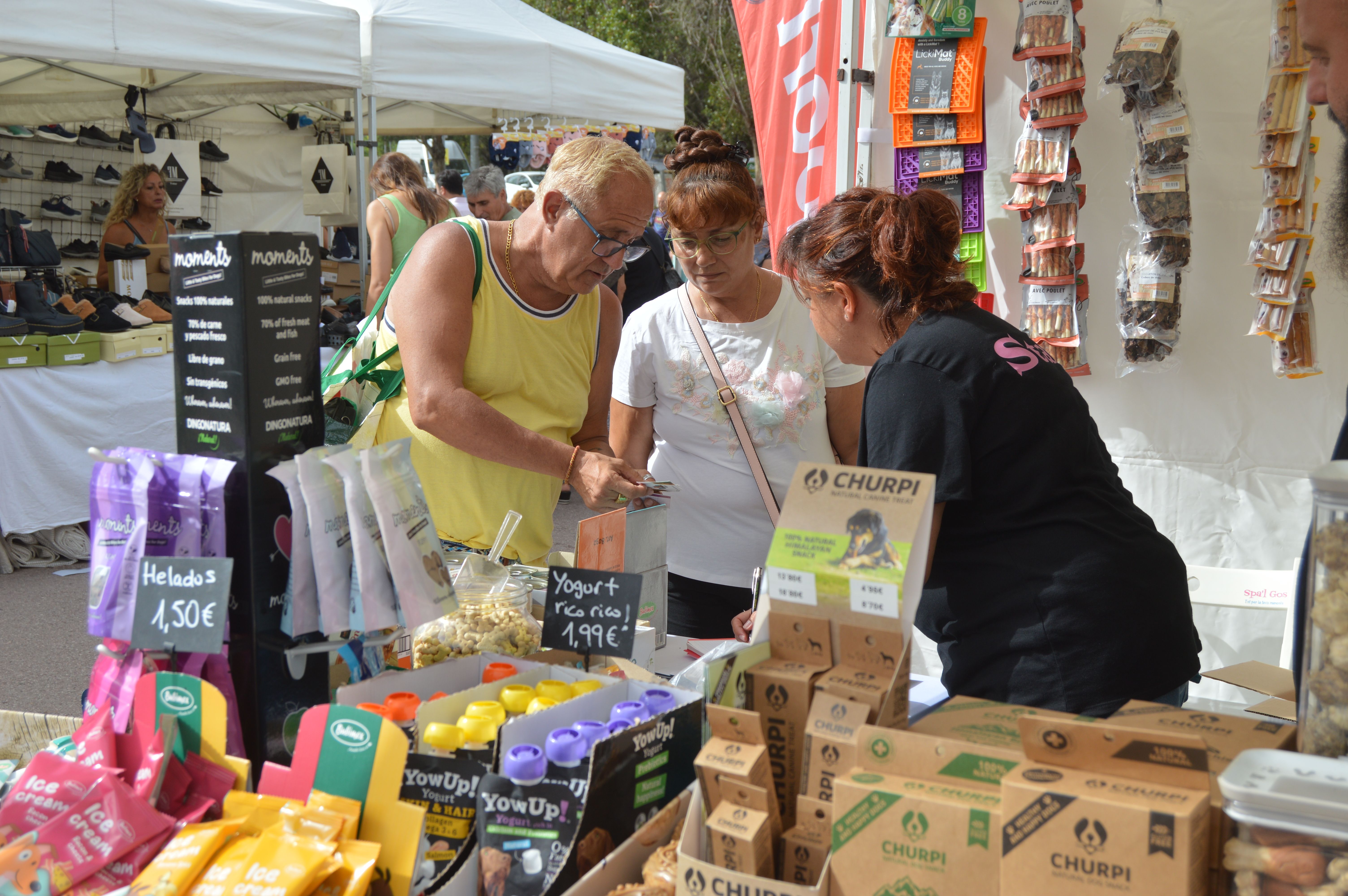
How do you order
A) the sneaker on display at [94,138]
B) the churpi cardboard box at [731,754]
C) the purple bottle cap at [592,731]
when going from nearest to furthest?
the churpi cardboard box at [731,754] → the purple bottle cap at [592,731] → the sneaker on display at [94,138]

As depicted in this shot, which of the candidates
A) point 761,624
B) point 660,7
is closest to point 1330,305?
point 761,624

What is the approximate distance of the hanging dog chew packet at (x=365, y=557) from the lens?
1.24m

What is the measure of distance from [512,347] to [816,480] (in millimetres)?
1126

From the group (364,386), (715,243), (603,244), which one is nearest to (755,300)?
(715,243)

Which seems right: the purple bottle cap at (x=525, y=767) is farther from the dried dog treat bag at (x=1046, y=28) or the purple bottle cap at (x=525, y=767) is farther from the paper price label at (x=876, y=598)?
the dried dog treat bag at (x=1046, y=28)

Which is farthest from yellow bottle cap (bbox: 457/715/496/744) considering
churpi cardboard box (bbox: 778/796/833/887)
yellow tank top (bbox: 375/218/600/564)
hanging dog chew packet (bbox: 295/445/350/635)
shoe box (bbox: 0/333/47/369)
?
shoe box (bbox: 0/333/47/369)

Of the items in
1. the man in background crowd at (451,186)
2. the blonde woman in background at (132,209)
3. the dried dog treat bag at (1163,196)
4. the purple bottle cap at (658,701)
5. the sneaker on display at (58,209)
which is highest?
the man in background crowd at (451,186)

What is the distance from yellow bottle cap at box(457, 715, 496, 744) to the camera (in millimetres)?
1120

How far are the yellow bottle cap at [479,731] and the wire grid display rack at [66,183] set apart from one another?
7.87m

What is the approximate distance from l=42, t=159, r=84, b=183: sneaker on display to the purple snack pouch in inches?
314

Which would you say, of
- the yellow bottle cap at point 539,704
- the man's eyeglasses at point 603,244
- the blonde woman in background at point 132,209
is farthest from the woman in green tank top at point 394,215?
the yellow bottle cap at point 539,704

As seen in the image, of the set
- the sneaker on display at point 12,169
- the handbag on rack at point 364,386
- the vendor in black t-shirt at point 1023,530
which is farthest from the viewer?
the sneaker on display at point 12,169

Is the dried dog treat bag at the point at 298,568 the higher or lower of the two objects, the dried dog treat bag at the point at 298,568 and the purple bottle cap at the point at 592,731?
the higher

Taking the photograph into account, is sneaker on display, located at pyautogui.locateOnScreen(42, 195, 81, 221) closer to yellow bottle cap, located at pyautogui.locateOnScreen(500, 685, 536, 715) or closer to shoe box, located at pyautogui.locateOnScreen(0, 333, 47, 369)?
shoe box, located at pyautogui.locateOnScreen(0, 333, 47, 369)
